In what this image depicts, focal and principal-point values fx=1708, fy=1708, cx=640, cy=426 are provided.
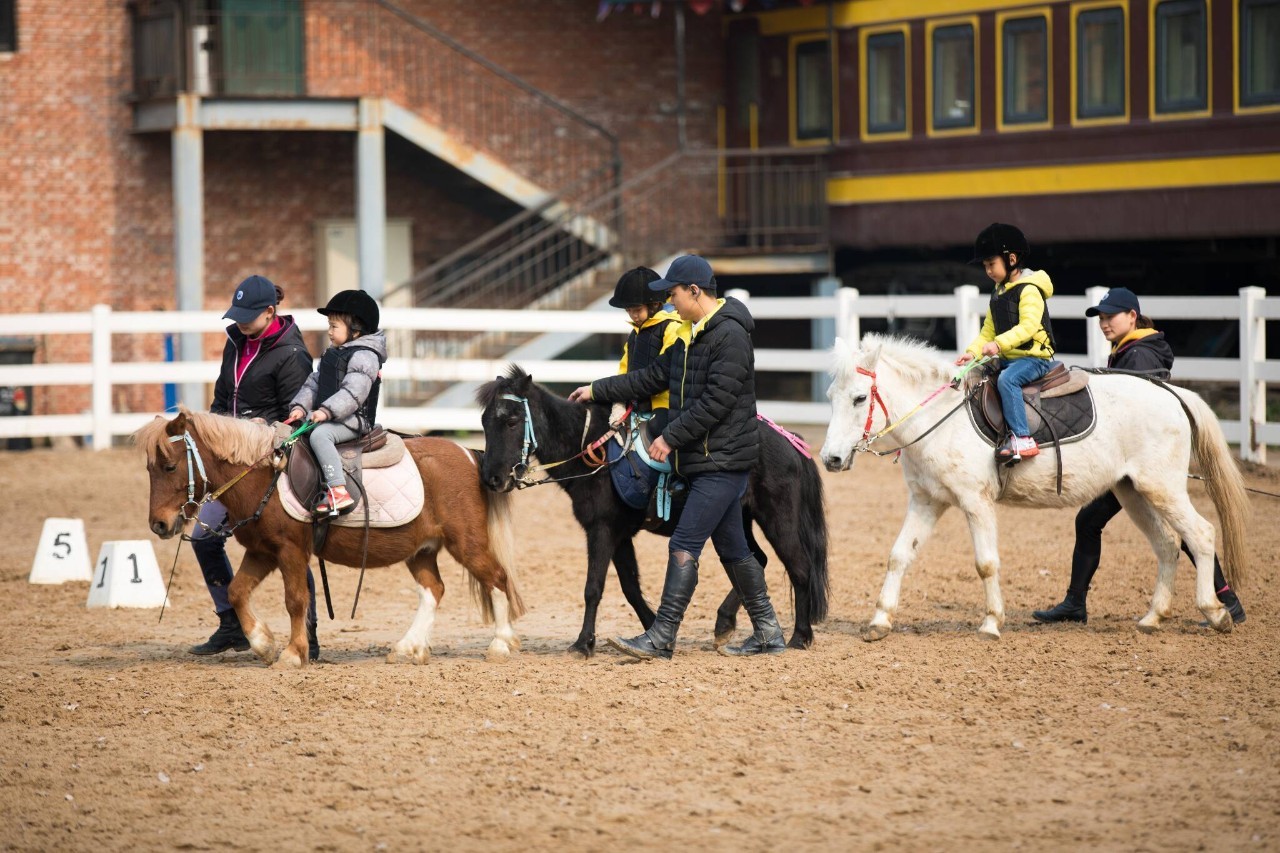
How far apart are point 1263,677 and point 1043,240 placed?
13.4 meters

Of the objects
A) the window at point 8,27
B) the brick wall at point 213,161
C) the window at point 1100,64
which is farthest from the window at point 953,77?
the window at point 8,27

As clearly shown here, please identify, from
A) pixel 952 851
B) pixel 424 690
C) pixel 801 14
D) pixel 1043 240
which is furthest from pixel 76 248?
pixel 952 851

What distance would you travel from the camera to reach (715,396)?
8.36 metres

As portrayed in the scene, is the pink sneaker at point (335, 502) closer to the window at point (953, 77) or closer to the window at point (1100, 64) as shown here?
the window at point (1100, 64)

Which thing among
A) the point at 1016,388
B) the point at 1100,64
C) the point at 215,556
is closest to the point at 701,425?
the point at 1016,388

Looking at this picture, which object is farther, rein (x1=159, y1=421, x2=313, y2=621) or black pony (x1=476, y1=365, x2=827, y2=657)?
black pony (x1=476, y1=365, x2=827, y2=657)

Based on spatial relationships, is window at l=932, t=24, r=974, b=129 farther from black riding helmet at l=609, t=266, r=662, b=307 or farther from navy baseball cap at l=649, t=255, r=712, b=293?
navy baseball cap at l=649, t=255, r=712, b=293

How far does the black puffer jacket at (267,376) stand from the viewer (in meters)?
8.78

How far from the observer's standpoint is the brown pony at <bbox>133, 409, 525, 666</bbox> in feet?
27.4

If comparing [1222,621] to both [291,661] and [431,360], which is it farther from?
[431,360]

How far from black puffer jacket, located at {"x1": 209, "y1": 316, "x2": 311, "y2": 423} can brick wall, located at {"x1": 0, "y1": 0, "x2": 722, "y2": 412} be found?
12858mm

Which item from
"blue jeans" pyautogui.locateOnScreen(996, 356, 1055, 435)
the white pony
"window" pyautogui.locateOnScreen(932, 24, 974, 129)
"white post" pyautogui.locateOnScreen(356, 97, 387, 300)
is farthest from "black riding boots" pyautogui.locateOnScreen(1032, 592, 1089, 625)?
"white post" pyautogui.locateOnScreen(356, 97, 387, 300)

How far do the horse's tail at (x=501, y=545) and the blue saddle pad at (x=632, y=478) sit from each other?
1.92ft

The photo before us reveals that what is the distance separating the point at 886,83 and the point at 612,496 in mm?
14869
